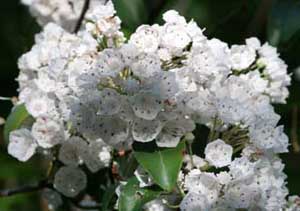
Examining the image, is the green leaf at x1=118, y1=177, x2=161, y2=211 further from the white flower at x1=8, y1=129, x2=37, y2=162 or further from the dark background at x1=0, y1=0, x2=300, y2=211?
the dark background at x1=0, y1=0, x2=300, y2=211

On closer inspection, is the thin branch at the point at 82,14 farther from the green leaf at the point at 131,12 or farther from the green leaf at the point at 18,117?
the green leaf at the point at 18,117

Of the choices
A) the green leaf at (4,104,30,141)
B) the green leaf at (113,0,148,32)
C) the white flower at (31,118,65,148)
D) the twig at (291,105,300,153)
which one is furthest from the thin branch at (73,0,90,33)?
the twig at (291,105,300,153)

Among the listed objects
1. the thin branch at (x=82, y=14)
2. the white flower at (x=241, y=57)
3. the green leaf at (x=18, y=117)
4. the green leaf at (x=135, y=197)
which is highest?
the thin branch at (x=82, y=14)

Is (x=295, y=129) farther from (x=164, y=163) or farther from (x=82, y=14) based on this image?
(x=164, y=163)

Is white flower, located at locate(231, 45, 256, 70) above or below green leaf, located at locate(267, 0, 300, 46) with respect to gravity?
below

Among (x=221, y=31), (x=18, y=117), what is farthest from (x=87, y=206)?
(x=221, y=31)

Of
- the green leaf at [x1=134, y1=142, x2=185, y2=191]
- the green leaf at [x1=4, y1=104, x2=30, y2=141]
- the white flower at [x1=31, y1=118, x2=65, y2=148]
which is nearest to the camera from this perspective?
the green leaf at [x1=134, y1=142, x2=185, y2=191]

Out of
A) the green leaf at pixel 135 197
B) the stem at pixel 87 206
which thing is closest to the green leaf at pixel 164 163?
the green leaf at pixel 135 197
